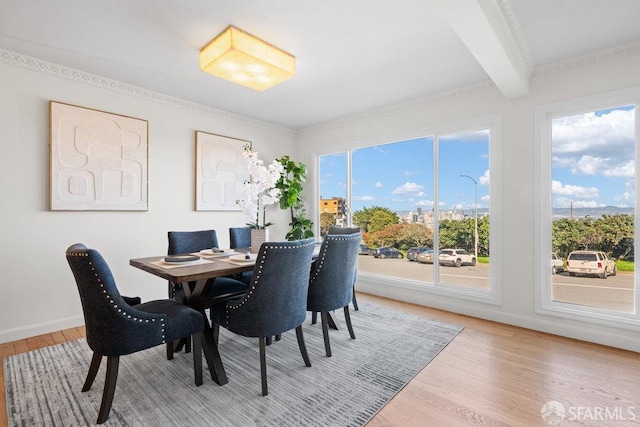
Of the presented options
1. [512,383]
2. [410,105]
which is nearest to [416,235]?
[410,105]

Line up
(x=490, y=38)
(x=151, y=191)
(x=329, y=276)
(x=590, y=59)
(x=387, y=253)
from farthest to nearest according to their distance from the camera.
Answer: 1. (x=387, y=253)
2. (x=151, y=191)
3. (x=590, y=59)
4. (x=329, y=276)
5. (x=490, y=38)

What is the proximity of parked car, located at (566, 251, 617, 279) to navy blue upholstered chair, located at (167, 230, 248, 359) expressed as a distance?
3160mm

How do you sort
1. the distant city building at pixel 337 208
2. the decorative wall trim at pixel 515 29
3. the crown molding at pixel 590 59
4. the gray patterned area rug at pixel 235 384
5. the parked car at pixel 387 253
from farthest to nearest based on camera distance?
Answer: the distant city building at pixel 337 208 → the parked car at pixel 387 253 → the crown molding at pixel 590 59 → the decorative wall trim at pixel 515 29 → the gray patterned area rug at pixel 235 384

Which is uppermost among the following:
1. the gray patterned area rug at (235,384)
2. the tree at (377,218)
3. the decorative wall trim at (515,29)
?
the decorative wall trim at (515,29)

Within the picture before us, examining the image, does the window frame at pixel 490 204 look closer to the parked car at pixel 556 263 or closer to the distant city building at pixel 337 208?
the parked car at pixel 556 263

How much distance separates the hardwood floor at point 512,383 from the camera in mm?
1769

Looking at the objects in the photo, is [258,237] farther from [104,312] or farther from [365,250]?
[365,250]

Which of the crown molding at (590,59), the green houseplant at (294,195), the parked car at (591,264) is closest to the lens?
the crown molding at (590,59)

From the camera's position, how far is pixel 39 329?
2928mm

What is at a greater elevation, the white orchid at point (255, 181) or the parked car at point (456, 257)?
the white orchid at point (255, 181)

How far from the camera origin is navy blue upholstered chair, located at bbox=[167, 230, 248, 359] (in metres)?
2.66

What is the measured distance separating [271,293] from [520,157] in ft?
9.42

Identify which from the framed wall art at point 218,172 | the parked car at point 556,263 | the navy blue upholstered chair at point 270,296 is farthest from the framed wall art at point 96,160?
the parked car at point 556,263

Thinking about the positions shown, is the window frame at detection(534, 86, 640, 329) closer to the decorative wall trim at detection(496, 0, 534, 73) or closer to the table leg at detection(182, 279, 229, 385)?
the decorative wall trim at detection(496, 0, 534, 73)
